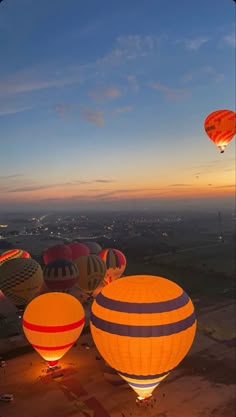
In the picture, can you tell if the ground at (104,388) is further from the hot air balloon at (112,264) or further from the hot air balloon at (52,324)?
the hot air balloon at (112,264)

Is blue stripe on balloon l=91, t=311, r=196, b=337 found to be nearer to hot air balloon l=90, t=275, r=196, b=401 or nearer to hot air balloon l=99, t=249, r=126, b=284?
hot air balloon l=90, t=275, r=196, b=401

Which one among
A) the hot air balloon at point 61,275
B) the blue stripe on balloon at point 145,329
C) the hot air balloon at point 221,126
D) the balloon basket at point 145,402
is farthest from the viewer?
the hot air balloon at point 61,275

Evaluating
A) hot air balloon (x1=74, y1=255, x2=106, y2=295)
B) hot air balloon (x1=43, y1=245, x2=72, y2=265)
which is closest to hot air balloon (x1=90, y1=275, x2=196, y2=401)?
hot air balloon (x1=74, y1=255, x2=106, y2=295)

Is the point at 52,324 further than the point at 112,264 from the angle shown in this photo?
No

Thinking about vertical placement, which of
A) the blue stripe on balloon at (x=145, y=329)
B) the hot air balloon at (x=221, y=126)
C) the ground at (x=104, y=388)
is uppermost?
the hot air balloon at (x=221, y=126)

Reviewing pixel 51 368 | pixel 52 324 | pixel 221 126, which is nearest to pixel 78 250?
pixel 51 368

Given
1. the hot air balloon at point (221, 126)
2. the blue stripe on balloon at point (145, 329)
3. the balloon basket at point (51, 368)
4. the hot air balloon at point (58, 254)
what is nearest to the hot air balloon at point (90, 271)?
the hot air balloon at point (58, 254)

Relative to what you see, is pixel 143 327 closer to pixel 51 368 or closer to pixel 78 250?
pixel 51 368
